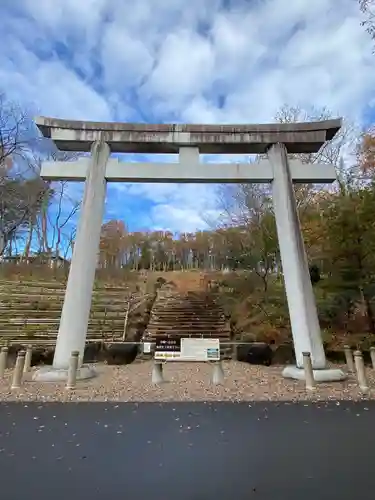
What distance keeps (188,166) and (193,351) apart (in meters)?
4.55

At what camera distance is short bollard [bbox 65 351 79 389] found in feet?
22.5

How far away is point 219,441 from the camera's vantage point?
3.89 meters

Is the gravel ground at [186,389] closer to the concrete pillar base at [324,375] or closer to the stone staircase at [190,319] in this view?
the concrete pillar base at [324,375]

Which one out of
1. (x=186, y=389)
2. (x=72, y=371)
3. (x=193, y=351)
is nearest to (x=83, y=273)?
(x=72, y=371)

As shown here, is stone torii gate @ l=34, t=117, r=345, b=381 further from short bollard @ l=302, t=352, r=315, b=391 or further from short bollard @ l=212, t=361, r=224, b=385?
short bollard @ l=212, t=361, r=224, b=385

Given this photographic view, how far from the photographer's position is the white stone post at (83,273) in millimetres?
7599

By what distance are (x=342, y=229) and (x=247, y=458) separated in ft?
31.7

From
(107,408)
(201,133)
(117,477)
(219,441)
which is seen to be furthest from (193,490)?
(201,133)

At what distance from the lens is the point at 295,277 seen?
810 centimetres

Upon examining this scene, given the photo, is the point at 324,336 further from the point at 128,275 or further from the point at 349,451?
the point at 128,275

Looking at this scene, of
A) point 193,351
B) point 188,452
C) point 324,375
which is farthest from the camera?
point 193,351

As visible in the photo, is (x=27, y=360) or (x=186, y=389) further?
(x=27, y=360)

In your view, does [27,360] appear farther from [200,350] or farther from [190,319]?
[190,319]

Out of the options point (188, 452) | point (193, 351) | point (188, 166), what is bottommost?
point (188, 452)
